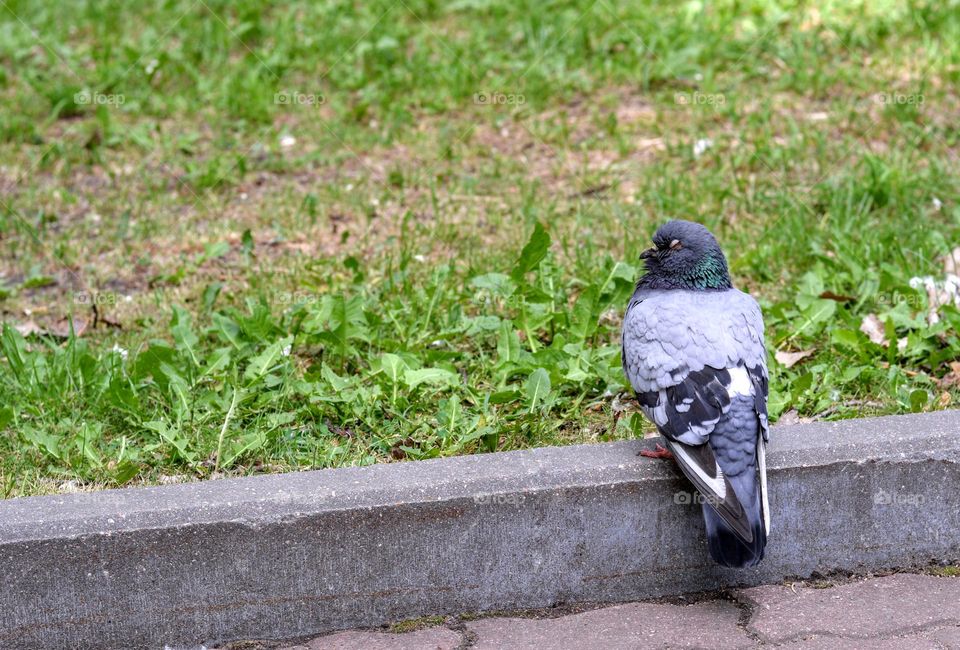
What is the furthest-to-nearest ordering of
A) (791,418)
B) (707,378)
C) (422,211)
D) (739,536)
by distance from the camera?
(422,211), (791,418), (707,378), (739,536)

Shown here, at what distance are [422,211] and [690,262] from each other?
207cm

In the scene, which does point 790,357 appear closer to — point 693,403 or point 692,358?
point 692,358

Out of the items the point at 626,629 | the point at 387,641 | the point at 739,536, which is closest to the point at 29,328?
the point at 387,641

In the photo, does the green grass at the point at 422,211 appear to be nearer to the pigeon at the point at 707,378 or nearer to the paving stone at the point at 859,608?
the pigeon at the point at 707,378

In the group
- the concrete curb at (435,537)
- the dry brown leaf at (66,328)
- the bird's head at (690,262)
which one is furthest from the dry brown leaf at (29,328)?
the bird's head at (690,262)

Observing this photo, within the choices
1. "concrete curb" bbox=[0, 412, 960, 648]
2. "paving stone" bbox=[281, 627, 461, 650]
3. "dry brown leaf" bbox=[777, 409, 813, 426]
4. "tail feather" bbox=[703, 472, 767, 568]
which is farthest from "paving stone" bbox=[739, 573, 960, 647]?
"paving stone" bbox=[281, 627, 461, 650]

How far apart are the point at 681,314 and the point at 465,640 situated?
1119mm

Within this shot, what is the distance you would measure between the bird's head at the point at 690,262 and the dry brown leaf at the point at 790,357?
1.95 feet

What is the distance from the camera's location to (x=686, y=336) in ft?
10.6

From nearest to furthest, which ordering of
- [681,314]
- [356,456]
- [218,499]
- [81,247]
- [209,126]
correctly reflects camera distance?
[218,499] < [681,314] < [356,456] < [81,247] < [209,126]

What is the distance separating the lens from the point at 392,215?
5348 mm

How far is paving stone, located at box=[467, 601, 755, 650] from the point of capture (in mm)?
2980

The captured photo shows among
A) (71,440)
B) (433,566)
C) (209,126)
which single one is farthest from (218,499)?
(209,126)

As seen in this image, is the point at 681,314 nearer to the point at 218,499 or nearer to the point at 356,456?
the point at 356,456
